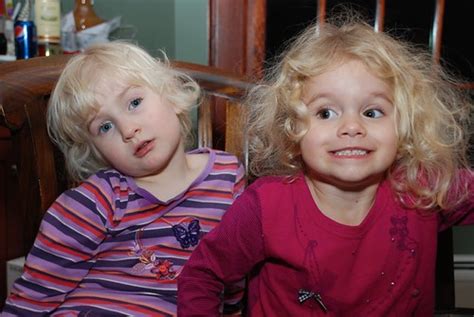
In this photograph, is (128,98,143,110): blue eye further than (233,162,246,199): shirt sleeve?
No

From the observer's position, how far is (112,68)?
98 centimetres

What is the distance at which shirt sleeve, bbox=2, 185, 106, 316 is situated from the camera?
0.94 metres

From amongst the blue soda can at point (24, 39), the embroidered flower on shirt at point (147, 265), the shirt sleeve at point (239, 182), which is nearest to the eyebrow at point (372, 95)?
the shirt sleeve at point (239, 182)

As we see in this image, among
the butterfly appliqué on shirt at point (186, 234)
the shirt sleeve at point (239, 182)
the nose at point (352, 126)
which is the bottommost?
the butterfly appliqué on shirt at point (186, 234)

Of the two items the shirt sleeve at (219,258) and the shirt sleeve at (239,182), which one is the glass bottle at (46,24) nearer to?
the shirt sleeve at (239,182)

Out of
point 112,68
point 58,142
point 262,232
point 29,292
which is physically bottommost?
point 29,292

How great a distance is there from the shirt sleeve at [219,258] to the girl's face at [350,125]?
0.48ft

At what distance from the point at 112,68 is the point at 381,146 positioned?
1.59 feet

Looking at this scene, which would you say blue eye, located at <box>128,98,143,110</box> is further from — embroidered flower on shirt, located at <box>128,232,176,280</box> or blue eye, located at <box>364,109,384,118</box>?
blue eye, located at <box>364,109,384,118</box>

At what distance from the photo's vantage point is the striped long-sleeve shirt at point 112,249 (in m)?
0.94

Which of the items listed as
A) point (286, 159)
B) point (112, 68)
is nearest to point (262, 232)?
point (286, 159)

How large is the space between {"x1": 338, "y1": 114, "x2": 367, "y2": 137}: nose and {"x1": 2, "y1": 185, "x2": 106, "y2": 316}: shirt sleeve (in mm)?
448

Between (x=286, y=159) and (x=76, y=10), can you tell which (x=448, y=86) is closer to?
(x=286, y=159)

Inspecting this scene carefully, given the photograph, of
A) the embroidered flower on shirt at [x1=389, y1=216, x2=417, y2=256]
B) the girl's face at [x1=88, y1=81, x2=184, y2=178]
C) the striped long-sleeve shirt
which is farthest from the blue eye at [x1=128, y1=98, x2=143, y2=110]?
the embroidered flower on shirt at [x1=389, y1=216, x2=417, y2=256]
